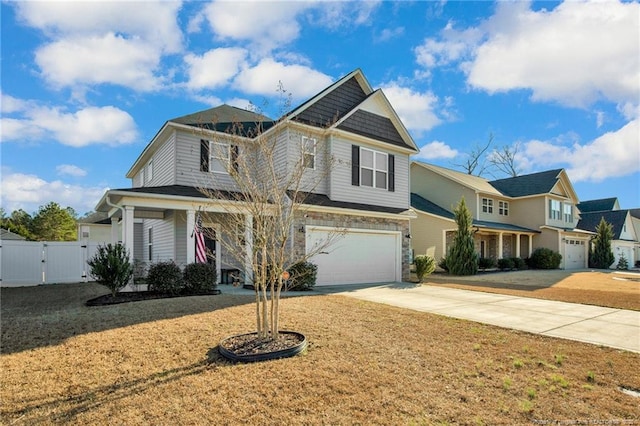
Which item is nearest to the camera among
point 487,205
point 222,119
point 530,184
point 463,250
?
point 222,119

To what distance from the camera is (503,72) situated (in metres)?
16.6

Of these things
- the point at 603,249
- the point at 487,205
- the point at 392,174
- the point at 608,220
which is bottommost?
the point at 603,249

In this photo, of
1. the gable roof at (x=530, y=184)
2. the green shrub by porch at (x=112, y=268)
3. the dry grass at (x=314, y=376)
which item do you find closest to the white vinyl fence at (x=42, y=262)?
the green shrub by porch at (x=112, y=268)

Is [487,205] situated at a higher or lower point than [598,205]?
lower

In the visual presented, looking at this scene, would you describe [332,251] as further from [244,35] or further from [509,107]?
[509,107]

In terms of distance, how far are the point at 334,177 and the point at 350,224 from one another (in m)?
2.08

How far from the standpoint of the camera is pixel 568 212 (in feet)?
105

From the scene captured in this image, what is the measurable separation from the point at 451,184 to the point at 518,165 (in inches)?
871

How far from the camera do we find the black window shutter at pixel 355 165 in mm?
15555

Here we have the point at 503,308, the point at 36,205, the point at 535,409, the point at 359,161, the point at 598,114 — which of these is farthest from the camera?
the point at 36,205

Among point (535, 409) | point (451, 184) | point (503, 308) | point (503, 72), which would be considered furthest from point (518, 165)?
point (535, 409)

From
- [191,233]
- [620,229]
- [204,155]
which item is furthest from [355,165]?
[620,229]

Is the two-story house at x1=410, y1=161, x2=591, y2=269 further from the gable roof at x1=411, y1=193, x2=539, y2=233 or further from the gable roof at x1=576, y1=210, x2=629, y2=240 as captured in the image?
the gable roof at x1=576, y1=210, x2=629, y2=240

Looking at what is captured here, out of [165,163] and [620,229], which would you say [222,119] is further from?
[620,229]
